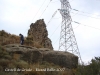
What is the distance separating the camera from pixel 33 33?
1304 inches

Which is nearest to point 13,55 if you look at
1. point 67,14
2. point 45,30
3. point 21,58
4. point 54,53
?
point 21,58

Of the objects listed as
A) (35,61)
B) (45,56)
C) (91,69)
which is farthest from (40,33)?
(91,69)

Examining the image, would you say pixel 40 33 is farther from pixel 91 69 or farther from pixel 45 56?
pixel 91 69

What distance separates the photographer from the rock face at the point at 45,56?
20.1 metres

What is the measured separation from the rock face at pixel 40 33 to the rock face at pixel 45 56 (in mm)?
9394

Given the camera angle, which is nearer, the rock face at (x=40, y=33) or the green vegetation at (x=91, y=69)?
the green vegetation at (x=91, y=69)

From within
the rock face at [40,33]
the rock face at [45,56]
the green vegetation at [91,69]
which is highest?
the rock face at [40,33]

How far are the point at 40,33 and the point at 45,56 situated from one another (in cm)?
1129

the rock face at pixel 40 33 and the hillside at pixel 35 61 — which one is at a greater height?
the rock face at pixel 40 33

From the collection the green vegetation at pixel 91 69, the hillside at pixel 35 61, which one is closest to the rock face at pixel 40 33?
the hillside at pixel 35 61

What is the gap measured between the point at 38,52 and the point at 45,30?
12.2 m

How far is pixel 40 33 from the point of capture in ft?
106

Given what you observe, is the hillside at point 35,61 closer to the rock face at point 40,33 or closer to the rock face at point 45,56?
the rock face at point 45,56

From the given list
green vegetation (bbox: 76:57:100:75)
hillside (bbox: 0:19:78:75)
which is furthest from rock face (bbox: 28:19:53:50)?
green vegetation (bbox: 76:57:100:75)
